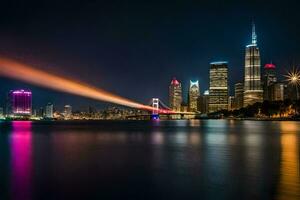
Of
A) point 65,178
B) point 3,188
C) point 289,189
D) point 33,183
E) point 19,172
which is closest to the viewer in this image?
point 289,189

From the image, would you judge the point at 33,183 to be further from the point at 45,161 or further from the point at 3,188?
the point at 45,161

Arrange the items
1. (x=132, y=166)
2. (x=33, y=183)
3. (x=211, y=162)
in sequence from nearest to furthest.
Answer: (x=33, y=183) → (x=132, y=166) → (x=211, y=162)

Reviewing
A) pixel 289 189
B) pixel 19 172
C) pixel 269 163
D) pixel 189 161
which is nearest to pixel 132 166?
pixel 189 161

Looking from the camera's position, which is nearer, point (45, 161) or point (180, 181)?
point (180, 181)

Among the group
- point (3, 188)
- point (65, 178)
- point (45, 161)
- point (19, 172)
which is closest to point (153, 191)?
point (65, 178)

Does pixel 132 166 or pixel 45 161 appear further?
pixel 45 161

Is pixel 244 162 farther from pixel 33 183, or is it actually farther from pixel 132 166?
pixel 33 183

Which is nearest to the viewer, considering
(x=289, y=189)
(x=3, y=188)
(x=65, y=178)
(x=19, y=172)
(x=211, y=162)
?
(x=289, y=189)

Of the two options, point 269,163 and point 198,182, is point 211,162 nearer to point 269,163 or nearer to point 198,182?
point 269,163

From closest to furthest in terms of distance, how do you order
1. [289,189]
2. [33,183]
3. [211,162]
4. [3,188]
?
[289,189] < [3,188] < [33,183] < [211,162]
